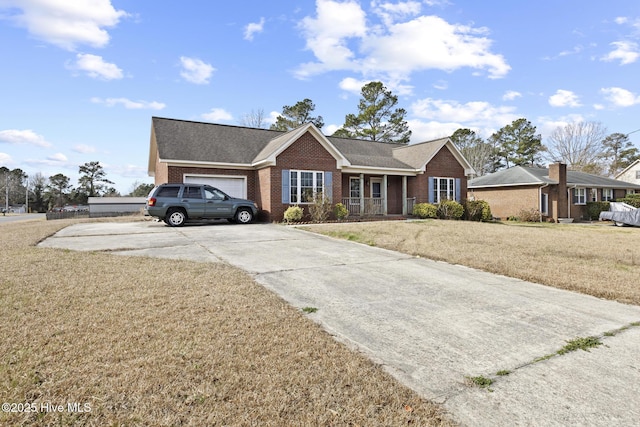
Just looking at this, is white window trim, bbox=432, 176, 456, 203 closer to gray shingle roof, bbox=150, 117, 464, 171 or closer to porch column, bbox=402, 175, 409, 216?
gray shingle roof, bbox=150, 117, 464, 171

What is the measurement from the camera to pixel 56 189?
73.2 m

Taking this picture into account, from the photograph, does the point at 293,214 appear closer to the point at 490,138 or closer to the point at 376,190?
the point at 376,190

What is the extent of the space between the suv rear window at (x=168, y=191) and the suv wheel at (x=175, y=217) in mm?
667

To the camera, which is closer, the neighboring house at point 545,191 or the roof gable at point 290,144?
the roof gable at point 290,144

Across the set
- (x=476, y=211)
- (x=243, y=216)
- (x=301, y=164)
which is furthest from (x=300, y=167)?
(x=476, y=211)

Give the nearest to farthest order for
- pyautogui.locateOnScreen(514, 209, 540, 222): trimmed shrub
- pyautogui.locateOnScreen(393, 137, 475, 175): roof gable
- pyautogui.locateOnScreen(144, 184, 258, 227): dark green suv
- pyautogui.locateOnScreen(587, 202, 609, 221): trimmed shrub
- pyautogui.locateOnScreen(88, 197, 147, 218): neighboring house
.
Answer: pyautogui.locateOnScreen(144, 184, 258, 227): dark green suv, pyautogui.locateOnScreen(393, 137, 475, 175): roof gable, pyautogui.locateOnScreen(514, 209, 540, 222): trimmed shrub, pyautogui.locateOnScreen(587, 202, 609, 221): trimmed shrub, pyautogui.locateOnScreen(88, 197, 147, 218): neighboring house

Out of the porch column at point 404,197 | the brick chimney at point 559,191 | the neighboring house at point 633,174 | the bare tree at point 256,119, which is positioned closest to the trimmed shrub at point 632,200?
the brick chimney at point 559,191

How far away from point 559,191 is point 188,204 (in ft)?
90.4

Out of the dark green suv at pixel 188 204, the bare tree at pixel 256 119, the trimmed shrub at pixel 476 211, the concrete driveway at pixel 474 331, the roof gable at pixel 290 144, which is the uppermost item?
the bare tree at pixel 256 119

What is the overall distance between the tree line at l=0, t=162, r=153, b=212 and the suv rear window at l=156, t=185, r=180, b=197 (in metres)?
62.8

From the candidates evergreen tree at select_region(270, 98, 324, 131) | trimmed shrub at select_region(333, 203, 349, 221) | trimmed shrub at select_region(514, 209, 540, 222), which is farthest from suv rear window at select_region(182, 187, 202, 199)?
evergreen tree at select_region(270, 98, 324, 131)

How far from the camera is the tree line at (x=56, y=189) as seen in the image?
70750 mm

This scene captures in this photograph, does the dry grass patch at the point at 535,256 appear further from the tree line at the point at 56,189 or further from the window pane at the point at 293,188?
the tree line at the point at 56,189

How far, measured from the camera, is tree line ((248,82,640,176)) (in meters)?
40.3
